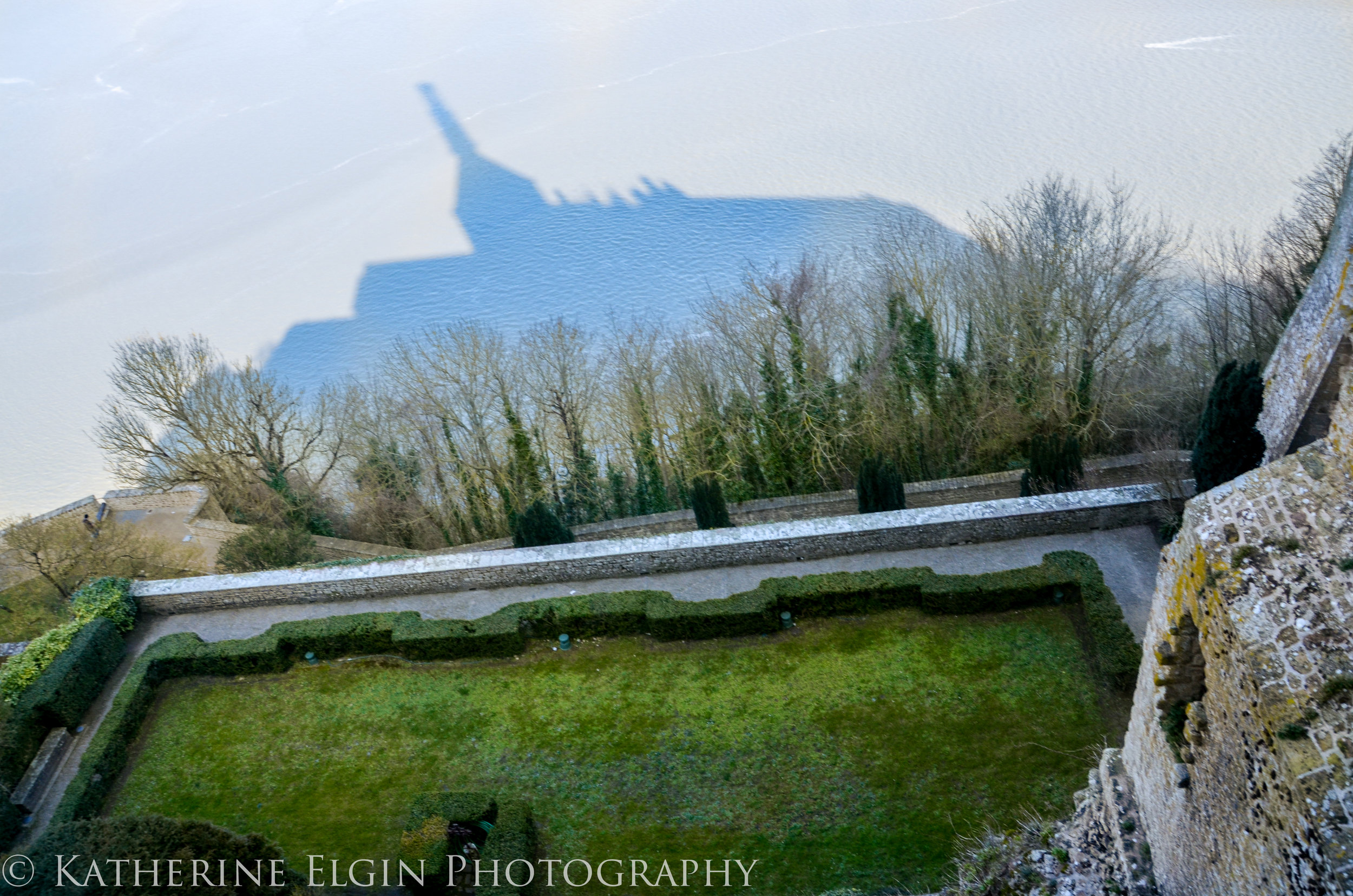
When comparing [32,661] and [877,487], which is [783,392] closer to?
[877,487]

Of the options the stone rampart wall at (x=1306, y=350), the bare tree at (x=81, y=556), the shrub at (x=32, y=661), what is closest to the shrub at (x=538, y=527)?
the shrub at (x=32, y=661)

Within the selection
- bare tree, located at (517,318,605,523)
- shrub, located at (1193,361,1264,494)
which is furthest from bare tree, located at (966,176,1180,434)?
bare tree, located at (517,318,605,523)

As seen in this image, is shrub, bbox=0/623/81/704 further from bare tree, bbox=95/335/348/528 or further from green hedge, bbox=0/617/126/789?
bare tree, bbox=95/335/348/528

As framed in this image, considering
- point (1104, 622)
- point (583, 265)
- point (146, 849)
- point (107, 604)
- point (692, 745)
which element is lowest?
point (692, 745)

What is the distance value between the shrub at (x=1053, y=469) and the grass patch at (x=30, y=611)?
A: 62.4ft

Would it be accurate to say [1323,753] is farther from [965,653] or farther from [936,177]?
[936,177]

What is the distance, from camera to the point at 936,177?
35.9m

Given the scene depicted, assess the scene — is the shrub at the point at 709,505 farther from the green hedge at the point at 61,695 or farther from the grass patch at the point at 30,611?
the grass patch at the point at 30,611

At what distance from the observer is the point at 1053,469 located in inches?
723

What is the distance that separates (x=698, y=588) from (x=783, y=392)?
8518 mm

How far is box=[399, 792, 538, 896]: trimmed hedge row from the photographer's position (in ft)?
36.7

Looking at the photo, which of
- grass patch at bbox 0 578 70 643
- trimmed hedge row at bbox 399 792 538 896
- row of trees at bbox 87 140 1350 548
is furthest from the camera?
row of trees at bbox 87 140 1350 548

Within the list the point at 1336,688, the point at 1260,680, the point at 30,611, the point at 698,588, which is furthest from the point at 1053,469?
the point at 30,611

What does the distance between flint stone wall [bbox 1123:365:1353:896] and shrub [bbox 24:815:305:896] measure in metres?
8.88
